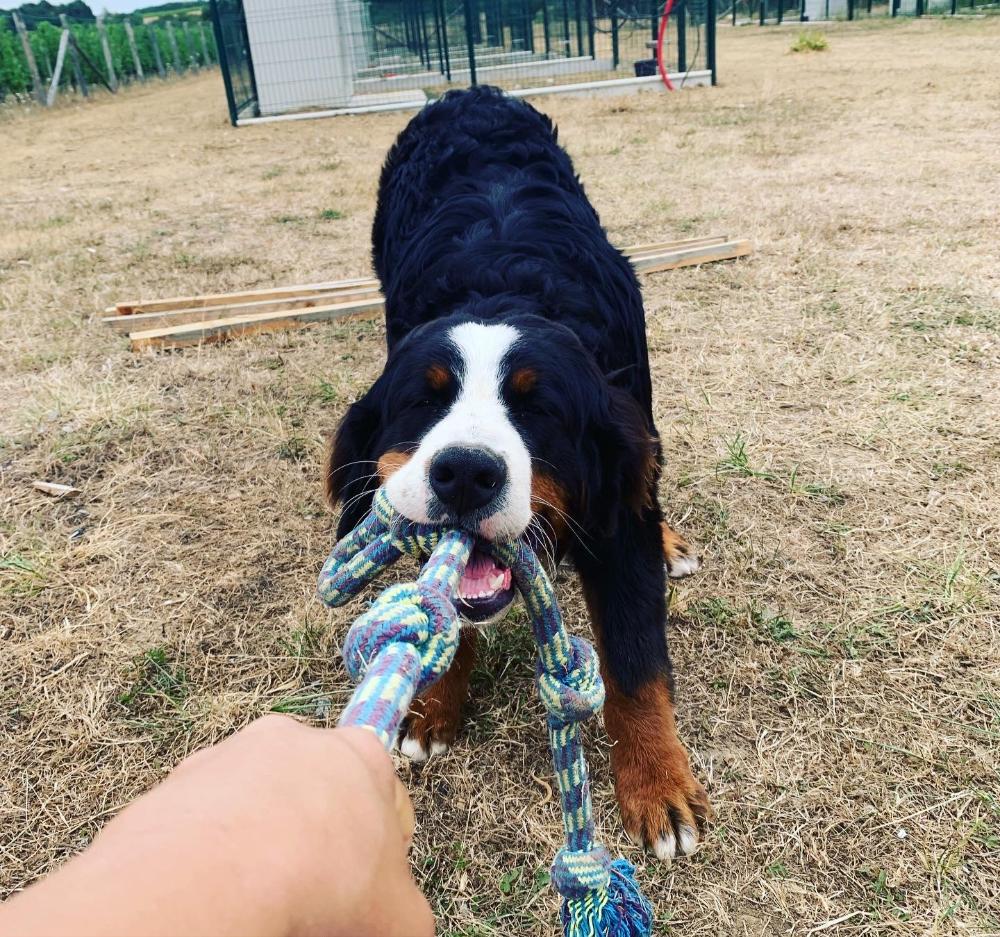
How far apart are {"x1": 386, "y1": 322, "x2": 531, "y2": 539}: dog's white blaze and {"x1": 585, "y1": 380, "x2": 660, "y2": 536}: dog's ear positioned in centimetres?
30

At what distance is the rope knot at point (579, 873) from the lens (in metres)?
Answer: 1.40

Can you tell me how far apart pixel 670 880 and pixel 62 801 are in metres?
1.47

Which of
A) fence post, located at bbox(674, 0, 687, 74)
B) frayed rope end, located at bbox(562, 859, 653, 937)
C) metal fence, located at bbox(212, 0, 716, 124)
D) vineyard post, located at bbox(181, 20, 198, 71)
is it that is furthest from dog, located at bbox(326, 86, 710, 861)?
vineyard post, located at bbox(181, 20, 198, 71)

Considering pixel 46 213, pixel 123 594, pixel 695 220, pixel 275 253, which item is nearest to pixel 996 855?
pixel 123 594

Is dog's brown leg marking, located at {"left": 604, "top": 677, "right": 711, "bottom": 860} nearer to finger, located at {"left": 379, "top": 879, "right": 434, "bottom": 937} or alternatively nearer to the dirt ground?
the dirt ground

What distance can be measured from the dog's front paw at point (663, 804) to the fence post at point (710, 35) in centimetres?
1421

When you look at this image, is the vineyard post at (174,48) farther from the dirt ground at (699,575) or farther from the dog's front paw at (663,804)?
the dog's front paw at (663,804)

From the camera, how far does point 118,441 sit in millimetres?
3467

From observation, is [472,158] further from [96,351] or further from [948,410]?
[96,351]

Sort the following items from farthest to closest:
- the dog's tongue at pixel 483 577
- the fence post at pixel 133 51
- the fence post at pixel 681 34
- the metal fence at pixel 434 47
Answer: the fence post at pixel 133 51 < the metal fence at pixel 434 47 < the fence post at pixel 681 34 < the dog's tongue at pixel 483 577

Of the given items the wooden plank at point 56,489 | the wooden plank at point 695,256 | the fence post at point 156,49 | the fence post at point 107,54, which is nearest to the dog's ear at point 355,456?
the wooden plank at point 56,489

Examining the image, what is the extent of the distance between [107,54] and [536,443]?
28.3 metres

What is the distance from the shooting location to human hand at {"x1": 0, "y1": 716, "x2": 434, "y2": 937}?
16.9 inches

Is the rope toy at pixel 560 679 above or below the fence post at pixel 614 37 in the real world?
below
